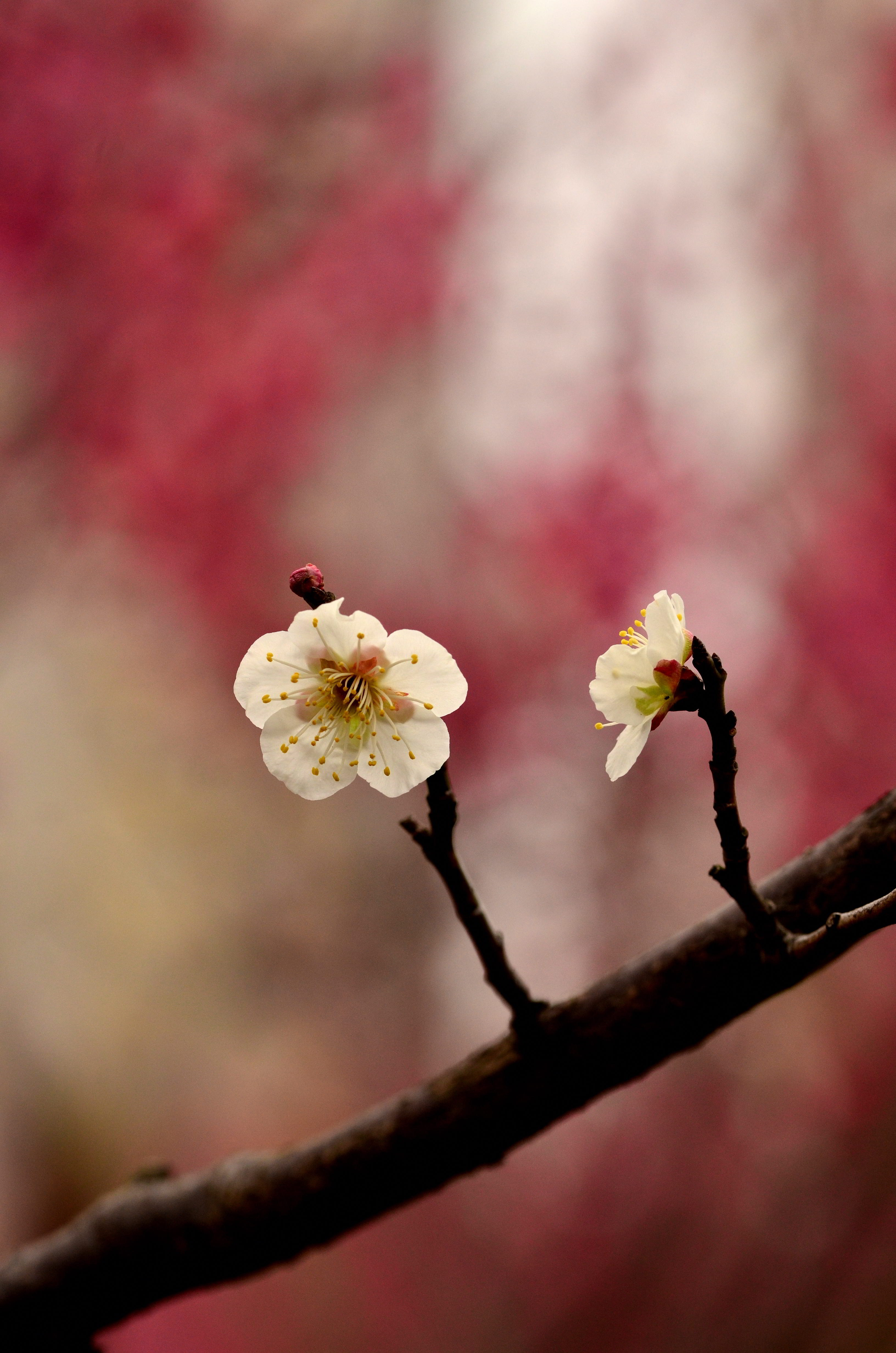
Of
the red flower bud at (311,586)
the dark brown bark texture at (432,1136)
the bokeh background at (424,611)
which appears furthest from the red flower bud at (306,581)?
the bokeh background at (424,611)

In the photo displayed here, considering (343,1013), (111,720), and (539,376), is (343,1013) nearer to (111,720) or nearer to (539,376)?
(111,720)

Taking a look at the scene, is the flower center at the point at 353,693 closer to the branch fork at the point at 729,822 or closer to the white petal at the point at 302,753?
the white petal at the point at 302,753

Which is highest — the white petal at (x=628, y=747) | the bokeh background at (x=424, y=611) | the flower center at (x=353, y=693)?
the bokeh background at (x=424, y=611)

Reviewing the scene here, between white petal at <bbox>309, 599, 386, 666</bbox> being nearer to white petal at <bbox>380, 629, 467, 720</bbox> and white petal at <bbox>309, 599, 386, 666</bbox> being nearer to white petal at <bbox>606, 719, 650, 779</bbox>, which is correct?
white petal at <bbox>380, 629, 467, 720</bbox>

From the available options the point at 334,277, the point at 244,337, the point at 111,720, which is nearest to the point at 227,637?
the point at 111,720

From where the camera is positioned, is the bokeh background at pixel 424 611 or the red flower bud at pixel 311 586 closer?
the red flower bud at pixel 311 586
